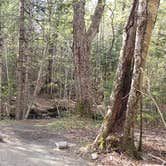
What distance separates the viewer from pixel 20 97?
41.8 feet

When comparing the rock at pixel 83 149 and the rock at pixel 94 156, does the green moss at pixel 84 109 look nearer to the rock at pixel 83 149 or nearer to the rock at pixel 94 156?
the rock at pixel 83 149

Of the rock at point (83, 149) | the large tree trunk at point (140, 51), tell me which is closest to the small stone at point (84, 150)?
the rock at point (83, 149)

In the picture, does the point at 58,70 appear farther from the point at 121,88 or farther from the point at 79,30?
the point at 121,88

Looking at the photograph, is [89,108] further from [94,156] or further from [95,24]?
[94,156]

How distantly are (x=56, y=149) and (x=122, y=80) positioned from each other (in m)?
2.00

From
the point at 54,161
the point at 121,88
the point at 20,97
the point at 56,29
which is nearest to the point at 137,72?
the point at 121,88

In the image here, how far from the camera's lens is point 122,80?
6305 mm

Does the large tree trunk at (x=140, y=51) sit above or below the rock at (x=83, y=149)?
above

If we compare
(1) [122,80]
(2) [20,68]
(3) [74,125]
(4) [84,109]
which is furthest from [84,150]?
(2) [20,68]

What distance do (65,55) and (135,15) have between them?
14604mm

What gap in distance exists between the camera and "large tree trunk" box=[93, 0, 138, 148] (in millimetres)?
6281

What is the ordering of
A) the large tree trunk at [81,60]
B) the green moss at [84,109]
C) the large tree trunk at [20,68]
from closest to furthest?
the large tree trunk at [81,60]
the green moss at [84,109]
the large tree trunk at [20,68]

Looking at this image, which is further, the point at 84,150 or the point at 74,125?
the point at 74,125

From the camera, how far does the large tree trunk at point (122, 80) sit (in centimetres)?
628
